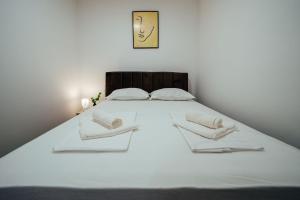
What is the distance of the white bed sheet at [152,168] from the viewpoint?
2.54ft

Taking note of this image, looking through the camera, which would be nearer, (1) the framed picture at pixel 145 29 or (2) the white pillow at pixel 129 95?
(2) the white pillow at pixel 129 95

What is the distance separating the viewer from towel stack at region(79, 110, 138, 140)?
1211 millimetres

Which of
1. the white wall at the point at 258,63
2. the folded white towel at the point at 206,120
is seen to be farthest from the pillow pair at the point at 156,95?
the folded white towel at the point at 206,120

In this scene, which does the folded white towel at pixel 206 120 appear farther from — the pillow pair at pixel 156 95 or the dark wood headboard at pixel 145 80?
the dark wood headboard at pixel 145 80

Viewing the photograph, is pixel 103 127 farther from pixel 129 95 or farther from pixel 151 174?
pixel 129 95

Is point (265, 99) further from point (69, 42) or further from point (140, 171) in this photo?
point (69, 42)

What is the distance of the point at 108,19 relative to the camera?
325cm

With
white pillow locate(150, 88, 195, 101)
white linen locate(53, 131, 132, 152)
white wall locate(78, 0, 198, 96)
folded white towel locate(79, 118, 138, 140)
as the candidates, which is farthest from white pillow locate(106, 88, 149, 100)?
white linen locate(53, 131, 132, 152)

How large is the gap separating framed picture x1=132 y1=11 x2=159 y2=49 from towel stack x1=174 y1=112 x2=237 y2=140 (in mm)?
2091

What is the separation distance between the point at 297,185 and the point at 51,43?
2847mm

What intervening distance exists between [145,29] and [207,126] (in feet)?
7.87

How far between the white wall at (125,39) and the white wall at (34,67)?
0.31 meters

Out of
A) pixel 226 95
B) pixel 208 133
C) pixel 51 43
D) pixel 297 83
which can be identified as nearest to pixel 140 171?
pixel 208 133

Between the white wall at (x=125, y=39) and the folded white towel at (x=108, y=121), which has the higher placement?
the white wall at (x=125, y=39)
